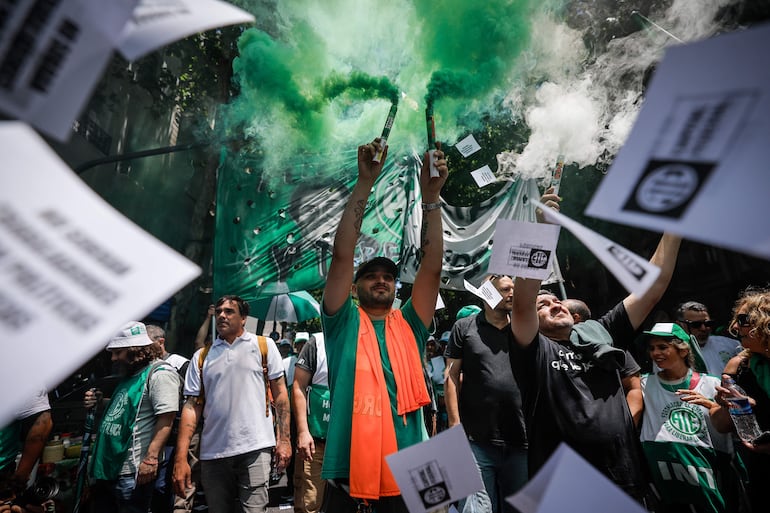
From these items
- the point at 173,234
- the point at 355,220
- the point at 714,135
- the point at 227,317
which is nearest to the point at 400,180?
the point at 227,317

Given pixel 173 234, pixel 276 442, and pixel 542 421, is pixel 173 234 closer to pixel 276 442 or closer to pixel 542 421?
pixel 276 442

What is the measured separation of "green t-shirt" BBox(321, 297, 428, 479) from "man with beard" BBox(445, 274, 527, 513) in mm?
1384

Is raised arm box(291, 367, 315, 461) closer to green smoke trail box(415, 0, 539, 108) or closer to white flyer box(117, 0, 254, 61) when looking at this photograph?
green smoke trail box(415, 0, 539, 108)

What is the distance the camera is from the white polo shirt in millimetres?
3910

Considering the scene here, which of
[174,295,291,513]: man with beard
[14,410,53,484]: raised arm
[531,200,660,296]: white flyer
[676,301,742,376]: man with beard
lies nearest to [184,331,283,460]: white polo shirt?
[174,295,291,513]: man with beard

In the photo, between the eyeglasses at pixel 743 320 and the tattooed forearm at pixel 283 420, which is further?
the tattooed forearm at pixel 283 420

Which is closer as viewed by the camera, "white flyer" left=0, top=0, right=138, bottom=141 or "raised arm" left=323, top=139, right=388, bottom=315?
"white flyer" left=0, top=0, right=138, bottom=141

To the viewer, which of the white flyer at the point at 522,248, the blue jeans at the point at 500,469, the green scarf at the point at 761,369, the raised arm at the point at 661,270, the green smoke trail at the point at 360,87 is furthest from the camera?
the blue jeans at the point at 500,469

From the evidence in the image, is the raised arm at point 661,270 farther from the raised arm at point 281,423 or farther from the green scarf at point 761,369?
the raised arm at point 281,423

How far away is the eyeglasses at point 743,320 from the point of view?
3.03 meters

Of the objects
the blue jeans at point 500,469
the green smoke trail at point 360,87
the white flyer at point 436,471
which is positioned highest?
the green smoke trail at point 360,87

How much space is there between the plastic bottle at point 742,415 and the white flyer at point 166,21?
3.12 m

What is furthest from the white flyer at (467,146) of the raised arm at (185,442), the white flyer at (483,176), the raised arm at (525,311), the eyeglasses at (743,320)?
the raised arm at (185,442)

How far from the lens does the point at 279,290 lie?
14.9 ft
